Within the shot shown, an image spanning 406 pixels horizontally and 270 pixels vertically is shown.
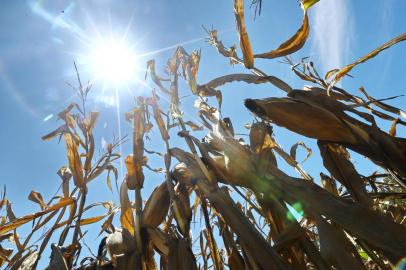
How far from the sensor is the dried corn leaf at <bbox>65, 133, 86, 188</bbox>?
Answer: 1.19 m

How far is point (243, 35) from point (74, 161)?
2.54 feet

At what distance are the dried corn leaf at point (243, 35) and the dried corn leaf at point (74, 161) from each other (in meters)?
0.72

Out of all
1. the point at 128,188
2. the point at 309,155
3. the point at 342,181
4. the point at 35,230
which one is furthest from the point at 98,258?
the point at 309,155

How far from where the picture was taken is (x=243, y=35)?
36.9 inches

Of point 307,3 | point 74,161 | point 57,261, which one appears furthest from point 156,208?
point 307,3

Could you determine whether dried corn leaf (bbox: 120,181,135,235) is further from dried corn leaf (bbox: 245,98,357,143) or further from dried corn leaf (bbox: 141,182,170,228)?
dried corn leaf (bbox: 245,98,357,143)

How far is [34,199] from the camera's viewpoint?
4.29ft

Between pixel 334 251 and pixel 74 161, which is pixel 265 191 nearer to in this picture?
pixel 334 251

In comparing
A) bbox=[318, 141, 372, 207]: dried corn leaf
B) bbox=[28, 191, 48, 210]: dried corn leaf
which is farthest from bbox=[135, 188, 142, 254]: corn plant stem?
bbox=[28, 191, 48, 210]: dried corn leaf

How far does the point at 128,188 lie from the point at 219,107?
1.33 ft

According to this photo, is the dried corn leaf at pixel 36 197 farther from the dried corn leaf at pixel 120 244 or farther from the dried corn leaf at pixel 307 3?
the dried corn leaf at pixel 307 3

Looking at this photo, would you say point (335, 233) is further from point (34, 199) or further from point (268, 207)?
point (34, 199)

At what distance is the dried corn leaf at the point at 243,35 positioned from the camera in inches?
35.4

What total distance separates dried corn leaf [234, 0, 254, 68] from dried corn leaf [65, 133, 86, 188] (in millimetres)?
722
